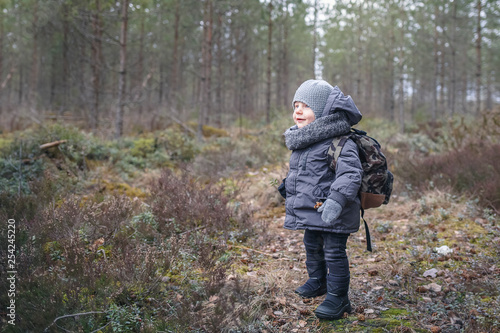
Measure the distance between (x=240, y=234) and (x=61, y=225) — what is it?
2.01 metres

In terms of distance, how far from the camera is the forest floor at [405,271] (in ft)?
9.01

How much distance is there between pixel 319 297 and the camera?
10.4 feet

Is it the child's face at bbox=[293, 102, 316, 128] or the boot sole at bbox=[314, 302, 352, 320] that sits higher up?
the child's face at bbox=[293, 102, 316, 128]

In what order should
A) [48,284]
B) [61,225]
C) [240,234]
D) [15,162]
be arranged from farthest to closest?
[15,162] → [240,234] → [61,225] → [48,284]

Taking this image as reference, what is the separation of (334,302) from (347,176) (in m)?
1.00

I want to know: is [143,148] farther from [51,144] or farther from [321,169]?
[321,169]

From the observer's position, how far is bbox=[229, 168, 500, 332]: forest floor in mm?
2746

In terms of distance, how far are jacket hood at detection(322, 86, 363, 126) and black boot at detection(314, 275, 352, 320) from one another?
4.17 ft

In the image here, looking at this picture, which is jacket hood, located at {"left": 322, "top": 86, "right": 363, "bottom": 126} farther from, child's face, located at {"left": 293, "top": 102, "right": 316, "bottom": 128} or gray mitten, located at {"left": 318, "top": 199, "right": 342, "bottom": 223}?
gray mitten, located at {"left": 318, "top": 199, "right": 342, "bottom": 223}

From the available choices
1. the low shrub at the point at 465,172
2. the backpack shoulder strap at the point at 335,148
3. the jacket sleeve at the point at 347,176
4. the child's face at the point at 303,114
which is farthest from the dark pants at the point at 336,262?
the low shrub at the point at 465,172

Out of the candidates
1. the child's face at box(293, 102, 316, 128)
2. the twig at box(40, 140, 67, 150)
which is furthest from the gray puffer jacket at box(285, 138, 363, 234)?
the twig at box(40, 140, 67, 150)

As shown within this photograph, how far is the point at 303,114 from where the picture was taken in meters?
3.02

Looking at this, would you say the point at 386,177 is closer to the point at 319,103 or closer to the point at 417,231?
the point at 319,103

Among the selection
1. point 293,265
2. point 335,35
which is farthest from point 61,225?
point 335,35
